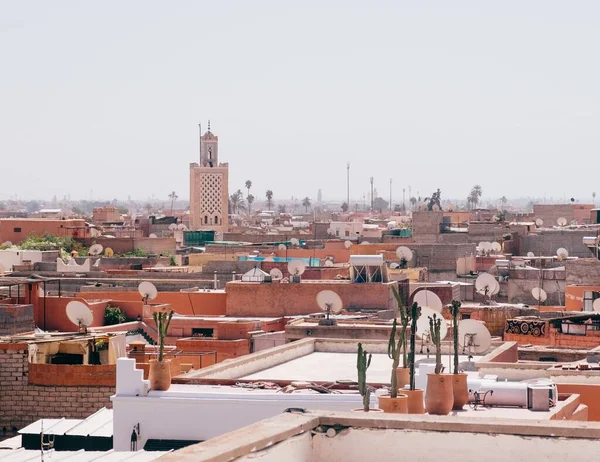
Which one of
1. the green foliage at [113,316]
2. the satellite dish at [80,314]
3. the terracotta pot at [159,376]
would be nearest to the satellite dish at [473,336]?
the terracotta pot at [159,376]

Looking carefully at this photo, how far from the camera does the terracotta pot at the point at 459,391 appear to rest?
11.6 metres

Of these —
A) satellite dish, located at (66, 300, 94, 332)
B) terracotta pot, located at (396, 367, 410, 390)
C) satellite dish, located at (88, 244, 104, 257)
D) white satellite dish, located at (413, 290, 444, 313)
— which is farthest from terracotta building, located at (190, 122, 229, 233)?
terracotta pot, located at (396, 367, 410, 390)

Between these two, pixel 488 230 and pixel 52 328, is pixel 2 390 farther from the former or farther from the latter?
pixel 488 230

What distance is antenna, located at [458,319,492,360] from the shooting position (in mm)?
16719

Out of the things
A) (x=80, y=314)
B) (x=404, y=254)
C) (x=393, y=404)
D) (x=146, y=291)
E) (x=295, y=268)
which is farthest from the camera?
(x=404, y=254)

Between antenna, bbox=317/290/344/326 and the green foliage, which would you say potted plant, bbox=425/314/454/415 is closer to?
antenna, bbox=317/290/344/326

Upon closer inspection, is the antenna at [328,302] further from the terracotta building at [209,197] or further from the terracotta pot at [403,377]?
the terracotta building at [209,197]

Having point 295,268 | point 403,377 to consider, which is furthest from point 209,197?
point 403,377

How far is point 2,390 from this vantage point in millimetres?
19312

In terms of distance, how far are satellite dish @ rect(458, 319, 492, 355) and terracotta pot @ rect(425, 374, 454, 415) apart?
19.8 ft

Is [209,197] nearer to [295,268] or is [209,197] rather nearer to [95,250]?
[95,250]

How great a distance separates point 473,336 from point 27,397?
6296 millimetres

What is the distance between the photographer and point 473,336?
54.9ft

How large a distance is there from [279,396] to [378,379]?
2.86m
